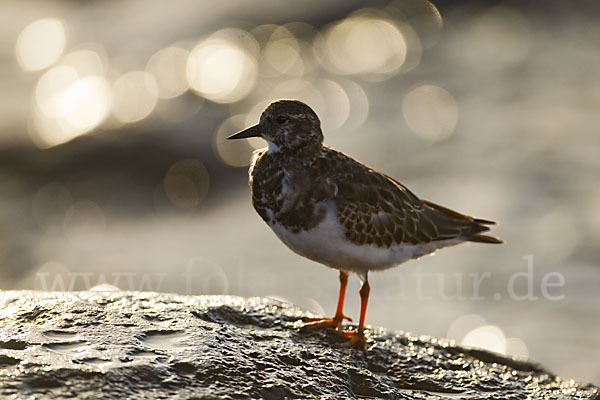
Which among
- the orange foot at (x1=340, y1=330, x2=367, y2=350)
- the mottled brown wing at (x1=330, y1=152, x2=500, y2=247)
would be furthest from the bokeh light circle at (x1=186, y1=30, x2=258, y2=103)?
the orange foot at (x1=340, y1=330, x2=367, y2=350)

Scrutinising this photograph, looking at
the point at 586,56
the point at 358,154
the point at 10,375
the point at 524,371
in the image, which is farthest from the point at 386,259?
the point at 586,56

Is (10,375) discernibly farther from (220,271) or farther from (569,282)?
(569,282)

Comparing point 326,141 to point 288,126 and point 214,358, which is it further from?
point 214,358

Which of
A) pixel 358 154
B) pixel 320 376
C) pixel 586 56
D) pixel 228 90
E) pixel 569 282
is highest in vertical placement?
pixel 586 56

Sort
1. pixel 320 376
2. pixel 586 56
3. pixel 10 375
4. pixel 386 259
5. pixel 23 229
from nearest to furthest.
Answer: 1. pixel 10 375
2. pixel 320 376
3. pixel 386 259
4. pixel 23 229
5. pixel 586 56

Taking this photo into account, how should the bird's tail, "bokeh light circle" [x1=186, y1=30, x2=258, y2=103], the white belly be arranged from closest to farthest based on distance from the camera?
the white belly → the bird's tail → "bokeh light circle" [x1=186, y1=30, x2=258, y2=103]

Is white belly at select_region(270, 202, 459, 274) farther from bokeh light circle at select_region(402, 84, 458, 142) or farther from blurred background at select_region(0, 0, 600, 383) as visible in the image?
bokeh light circle at select_region(402, 84, 458, 142)
